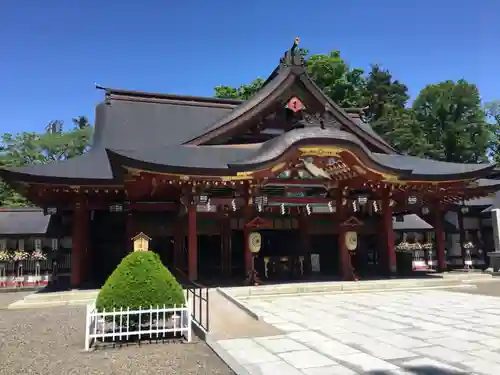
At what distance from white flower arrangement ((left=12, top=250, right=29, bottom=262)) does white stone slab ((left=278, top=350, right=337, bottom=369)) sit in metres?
19.3

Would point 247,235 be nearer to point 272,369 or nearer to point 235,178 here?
point 235,178

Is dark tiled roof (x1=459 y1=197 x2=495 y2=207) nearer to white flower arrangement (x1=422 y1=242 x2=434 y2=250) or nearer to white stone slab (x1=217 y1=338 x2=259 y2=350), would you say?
white flower arrangement (x1=422 y1=242 x2=434 y2=250)

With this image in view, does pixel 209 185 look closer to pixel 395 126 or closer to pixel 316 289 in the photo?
pixel 316 289

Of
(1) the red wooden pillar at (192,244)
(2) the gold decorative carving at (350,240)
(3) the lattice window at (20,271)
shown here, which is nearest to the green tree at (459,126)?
(2) the gold decorative carving at (350,240)

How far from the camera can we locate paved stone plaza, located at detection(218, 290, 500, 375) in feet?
20.2

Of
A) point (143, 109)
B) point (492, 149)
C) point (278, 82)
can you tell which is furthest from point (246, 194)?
point (492, 149)

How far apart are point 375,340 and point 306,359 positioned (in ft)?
6.10

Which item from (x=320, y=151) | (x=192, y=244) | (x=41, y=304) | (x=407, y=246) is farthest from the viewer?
(x=407, y=246)

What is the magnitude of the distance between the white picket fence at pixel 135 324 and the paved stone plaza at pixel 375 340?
1116 millimetres

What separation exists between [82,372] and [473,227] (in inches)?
1042

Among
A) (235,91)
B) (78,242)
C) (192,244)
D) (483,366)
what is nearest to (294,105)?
(192,244)

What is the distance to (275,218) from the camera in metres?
17.6

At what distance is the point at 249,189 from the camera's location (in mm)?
15695

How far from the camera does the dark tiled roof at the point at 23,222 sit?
72.5ft
